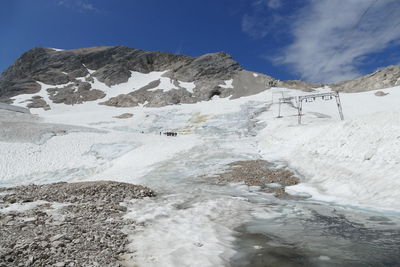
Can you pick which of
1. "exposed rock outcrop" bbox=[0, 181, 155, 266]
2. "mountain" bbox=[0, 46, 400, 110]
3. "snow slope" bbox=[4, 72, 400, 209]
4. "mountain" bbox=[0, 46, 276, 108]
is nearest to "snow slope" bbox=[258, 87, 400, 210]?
"snow slope" bbox=[4, 72, 400, 209]

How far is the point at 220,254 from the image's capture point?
7066 mm

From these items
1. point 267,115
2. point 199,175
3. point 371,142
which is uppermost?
point 267,115

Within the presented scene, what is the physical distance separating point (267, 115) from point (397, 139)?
36.4m

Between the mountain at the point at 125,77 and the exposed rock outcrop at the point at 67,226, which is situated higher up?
the mountain at the point at 125,77

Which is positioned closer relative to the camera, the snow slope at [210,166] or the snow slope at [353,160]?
the snow slope at [210,166]

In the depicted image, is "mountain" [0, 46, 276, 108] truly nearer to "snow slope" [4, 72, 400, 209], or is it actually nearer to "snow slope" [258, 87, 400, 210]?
"snow slope" [4, 72, 400, 209]

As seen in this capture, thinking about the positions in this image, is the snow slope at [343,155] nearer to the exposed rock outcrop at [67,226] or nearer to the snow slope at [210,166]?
the snow slope at [210,166]

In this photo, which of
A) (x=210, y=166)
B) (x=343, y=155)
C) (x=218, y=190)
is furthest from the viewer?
(x=210, y=166)

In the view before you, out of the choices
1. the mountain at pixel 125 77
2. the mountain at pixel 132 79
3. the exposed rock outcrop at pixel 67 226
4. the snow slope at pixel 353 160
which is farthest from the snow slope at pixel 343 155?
the mountain at pixel 125 77

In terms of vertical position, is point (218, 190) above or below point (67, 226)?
below

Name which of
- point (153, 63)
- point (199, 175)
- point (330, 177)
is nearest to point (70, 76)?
point (153, 63)

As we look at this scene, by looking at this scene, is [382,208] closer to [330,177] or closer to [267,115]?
[330,177]

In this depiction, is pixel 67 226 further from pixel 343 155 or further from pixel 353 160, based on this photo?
pixel 343 155

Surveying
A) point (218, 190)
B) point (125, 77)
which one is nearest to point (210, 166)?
point (218, 190)
